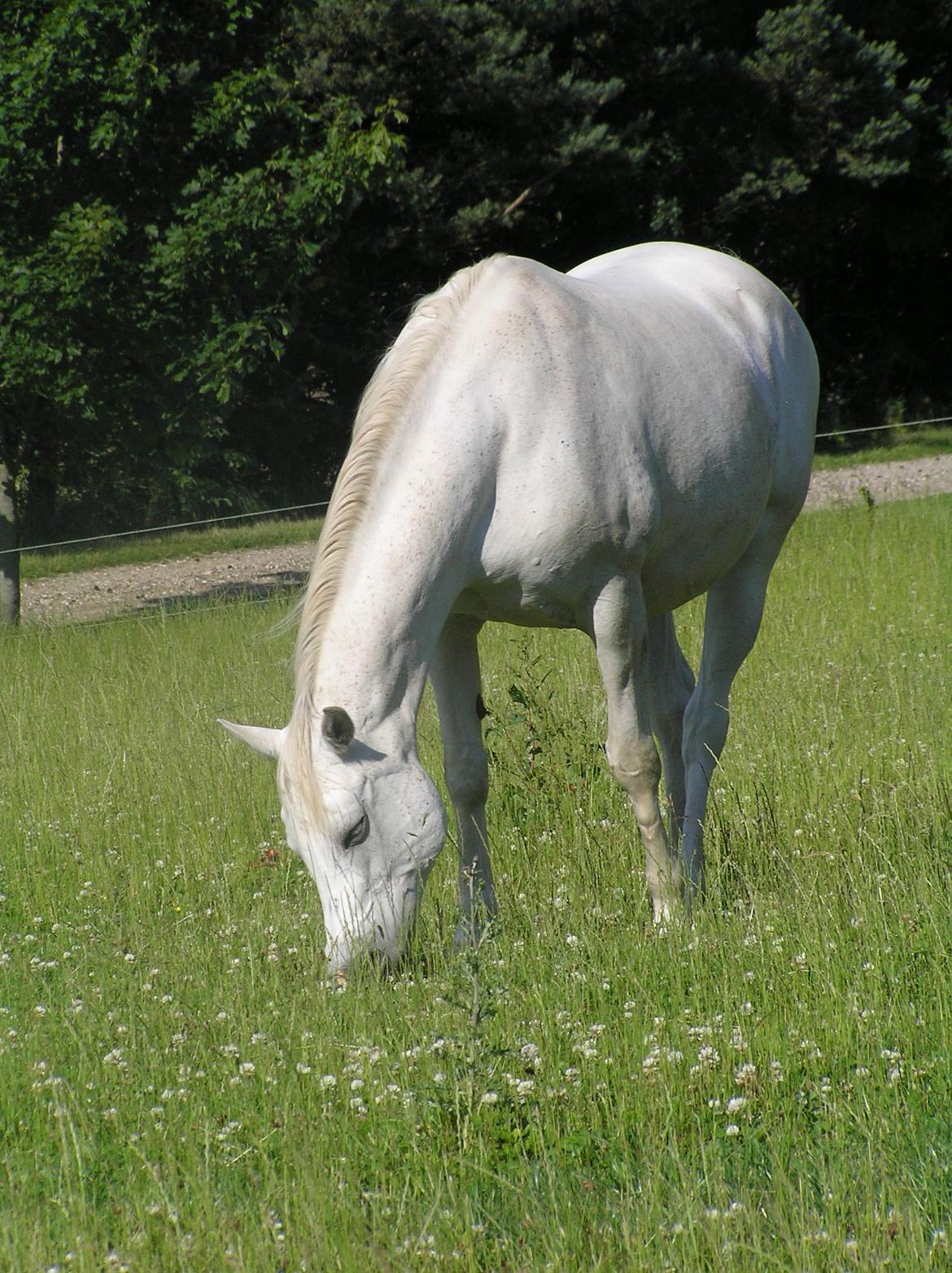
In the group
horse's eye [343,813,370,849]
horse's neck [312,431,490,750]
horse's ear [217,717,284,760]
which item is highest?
horse's neck [312,431,490,750]

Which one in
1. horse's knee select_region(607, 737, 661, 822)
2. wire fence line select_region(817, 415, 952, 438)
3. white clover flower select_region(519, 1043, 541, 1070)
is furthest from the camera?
wire fence line select_region(817, 415, 952, 438)

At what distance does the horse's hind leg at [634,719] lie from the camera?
431cm

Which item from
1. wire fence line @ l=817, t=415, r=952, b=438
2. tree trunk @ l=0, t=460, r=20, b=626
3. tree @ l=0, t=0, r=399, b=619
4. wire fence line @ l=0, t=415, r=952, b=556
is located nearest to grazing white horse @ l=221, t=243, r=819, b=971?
wire fence line @ l=0, t=415, r=952, b=556

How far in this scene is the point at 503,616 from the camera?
4355mm

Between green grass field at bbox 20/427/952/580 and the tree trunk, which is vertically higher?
the tree trunk

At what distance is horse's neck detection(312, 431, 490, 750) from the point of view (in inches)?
148

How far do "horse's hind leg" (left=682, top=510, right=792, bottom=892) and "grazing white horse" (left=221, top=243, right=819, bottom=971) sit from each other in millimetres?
178

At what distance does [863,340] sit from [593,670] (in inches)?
796

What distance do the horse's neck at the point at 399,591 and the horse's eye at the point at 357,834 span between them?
0.23m

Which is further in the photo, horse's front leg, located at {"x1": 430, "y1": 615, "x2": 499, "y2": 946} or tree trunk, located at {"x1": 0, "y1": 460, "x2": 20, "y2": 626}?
tree trunk, located at {"x1": 0, "y1": 460, "x2": 20, "y2": 626}

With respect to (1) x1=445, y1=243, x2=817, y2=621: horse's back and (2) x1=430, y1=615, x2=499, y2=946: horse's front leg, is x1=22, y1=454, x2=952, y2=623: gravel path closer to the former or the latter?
(1) x1=445, y1=243, x2=817, y2=621: horse's back

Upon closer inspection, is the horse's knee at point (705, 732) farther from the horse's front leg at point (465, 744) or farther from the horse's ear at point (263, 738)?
the horse's ear at point (263, 738)

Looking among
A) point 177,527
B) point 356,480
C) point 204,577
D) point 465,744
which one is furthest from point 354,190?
point 356,480

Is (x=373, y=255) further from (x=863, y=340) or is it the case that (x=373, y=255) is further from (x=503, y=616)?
(x=503, y=616)
